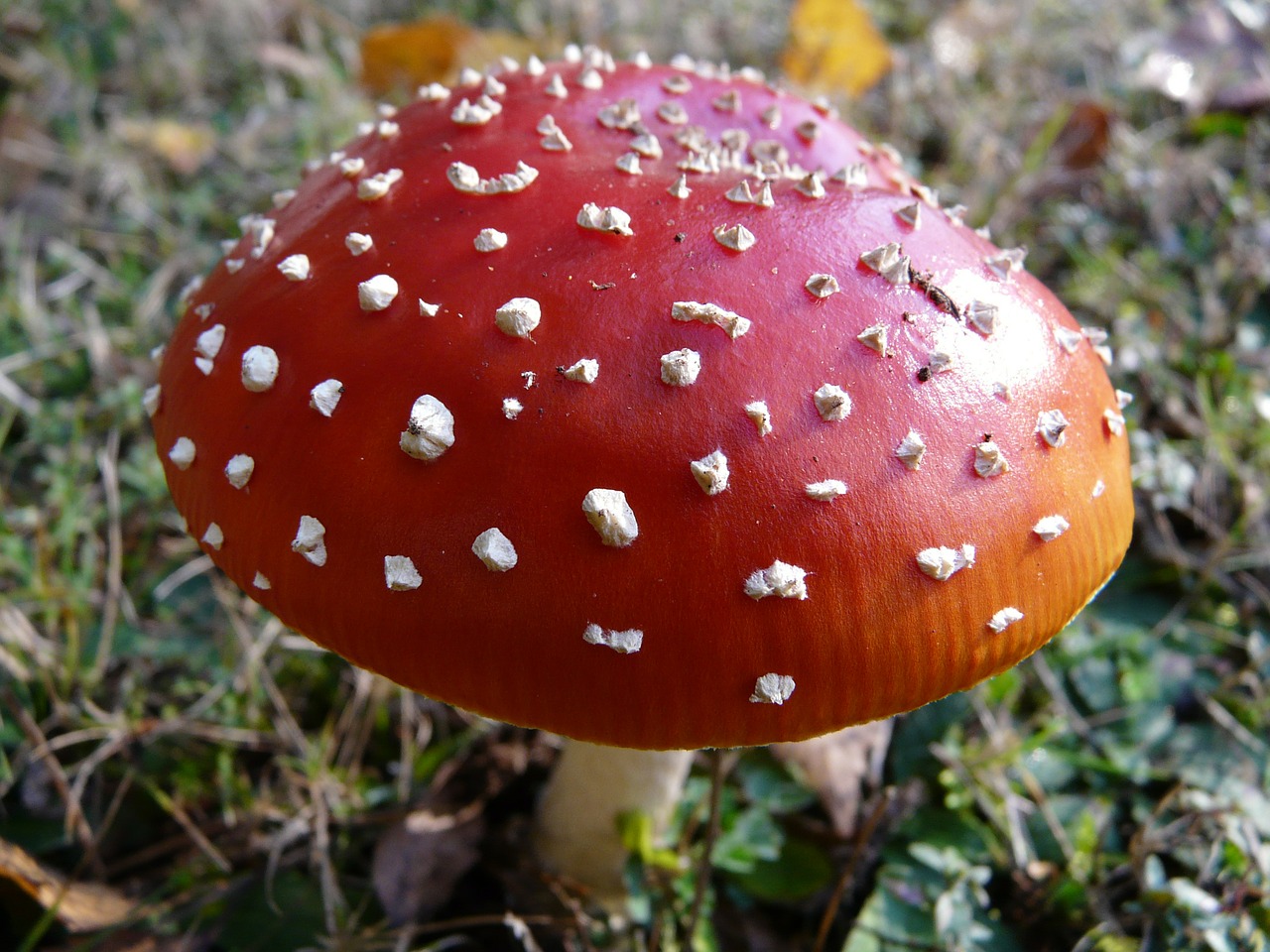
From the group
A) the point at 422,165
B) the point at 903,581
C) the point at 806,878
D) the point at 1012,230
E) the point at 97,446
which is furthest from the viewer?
the point at 1012,230

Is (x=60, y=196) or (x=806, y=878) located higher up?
(x=60, y=196)

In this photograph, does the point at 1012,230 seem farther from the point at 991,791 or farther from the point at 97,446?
the point at 97,446

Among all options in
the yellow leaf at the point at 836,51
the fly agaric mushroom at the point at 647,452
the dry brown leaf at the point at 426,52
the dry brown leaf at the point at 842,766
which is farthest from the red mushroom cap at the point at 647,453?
the yellow leaf at the point at 836,51

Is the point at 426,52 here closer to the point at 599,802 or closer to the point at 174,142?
the point at 174,142

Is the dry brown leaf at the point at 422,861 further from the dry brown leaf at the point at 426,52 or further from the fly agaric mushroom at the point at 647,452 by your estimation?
the dry brown leaf at the point at 426,52

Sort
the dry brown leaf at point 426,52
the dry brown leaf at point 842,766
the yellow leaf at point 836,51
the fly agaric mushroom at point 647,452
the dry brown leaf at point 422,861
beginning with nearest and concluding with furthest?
1. the fly agaric mushroom at point 647,452
2. the dry brown leaf at point 422,861
3. the dry brown leaf at point 842,766
4. the dry brown leaf at point 426,52
5. the yellow leaf at point 836,51

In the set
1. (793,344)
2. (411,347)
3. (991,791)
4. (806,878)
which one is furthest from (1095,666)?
(411,347)

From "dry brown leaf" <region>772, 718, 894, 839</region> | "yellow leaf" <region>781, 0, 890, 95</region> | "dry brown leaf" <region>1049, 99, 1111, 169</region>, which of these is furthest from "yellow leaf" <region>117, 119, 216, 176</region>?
"dry brown leaf" <region>1049, 99, 1111, 169</region>
